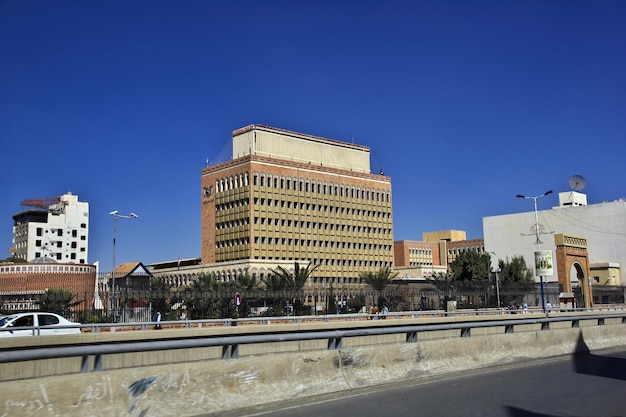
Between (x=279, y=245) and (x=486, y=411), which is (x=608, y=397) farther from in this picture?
(x=279, y=245)

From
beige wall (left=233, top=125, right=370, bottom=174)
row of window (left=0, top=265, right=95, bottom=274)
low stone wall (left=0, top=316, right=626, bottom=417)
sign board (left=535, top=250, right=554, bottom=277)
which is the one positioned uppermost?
beige wall (left=233, top=125, right=370, bottom=174)

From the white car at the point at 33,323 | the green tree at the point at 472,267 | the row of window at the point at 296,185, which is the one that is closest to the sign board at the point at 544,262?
the green tree at the point at 472,267

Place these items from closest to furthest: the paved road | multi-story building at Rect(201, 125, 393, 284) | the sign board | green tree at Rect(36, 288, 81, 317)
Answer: the paved road
green tree at Rect(36, 288, 81, 317)
the sign board
multi-story building at Rect(201, 125, 393, 284)

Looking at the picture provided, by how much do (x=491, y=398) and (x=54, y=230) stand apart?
528ft

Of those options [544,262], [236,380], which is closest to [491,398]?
[236,380]

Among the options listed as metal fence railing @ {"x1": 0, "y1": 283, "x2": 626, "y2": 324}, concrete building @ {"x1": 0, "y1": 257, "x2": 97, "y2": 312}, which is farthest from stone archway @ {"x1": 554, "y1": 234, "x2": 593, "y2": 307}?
concrete building @ {"x1": 0, "y1": 257, "x2": 97, "y2": 312}

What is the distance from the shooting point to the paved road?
30.5ft

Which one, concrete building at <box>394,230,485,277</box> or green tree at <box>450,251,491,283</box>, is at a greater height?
concrete building at <box>394,230,485,277</box>

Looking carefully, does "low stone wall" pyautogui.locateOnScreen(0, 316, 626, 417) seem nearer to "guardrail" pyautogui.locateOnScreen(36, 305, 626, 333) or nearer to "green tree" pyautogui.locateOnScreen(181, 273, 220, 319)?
"guardrail" pyautogui.locateOnScreen(36, 305, 626, 333)

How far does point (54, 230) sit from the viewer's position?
516ft

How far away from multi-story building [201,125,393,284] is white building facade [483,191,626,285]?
22452 mm

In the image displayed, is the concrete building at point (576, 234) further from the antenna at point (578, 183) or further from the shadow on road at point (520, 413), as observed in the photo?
the shadow on road at point (520, 413)

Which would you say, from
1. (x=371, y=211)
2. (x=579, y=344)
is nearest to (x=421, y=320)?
(x=579, y=344)

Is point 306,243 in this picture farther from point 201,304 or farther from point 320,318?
point 320,318
